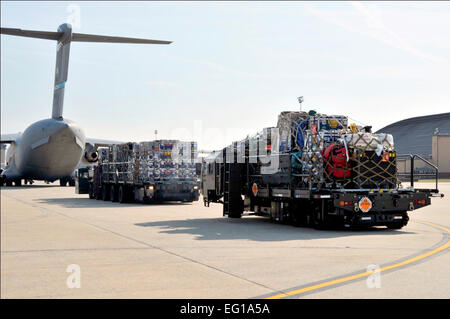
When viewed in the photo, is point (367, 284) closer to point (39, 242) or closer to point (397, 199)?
point (39, 242)

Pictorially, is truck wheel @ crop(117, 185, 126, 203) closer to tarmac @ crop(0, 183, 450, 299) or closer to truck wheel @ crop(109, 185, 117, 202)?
truck wheel @ crop(109, 185, 117, 202)

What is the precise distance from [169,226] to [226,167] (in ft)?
10.7

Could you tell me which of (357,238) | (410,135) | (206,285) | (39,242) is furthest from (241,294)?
(410,135)

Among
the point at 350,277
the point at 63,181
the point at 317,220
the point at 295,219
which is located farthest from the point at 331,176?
the point at 63,181

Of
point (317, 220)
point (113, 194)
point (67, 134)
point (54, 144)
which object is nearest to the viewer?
point (317, 220)

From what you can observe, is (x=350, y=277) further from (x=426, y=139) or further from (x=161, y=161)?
(x=426, y=139)

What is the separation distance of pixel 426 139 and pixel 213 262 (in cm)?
11815

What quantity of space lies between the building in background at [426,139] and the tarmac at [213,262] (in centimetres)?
9184

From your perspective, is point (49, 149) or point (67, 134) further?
point (49, 149)

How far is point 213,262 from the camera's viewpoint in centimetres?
948

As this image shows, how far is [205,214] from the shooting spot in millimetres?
20969

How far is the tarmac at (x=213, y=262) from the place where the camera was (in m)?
7.01

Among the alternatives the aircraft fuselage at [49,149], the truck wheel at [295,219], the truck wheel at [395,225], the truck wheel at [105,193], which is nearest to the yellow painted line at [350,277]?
the truck wheel at [395,225]

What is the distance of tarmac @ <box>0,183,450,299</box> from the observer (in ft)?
23.0
